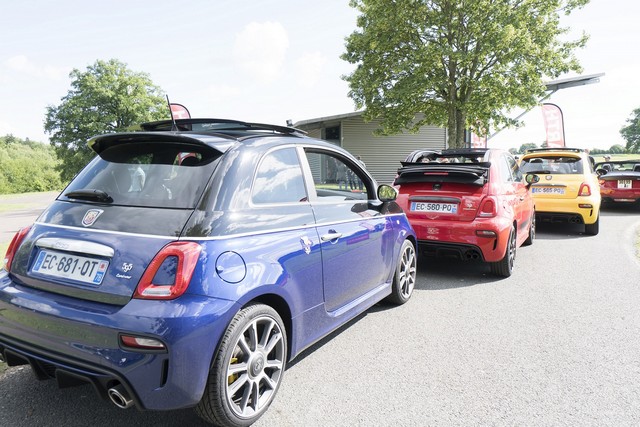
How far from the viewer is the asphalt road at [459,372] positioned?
254 cm

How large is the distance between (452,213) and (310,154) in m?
2.86

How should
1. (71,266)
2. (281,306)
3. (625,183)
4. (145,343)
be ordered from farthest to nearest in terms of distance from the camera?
(625,183) → (281,306) → (71,266) → (145,343)

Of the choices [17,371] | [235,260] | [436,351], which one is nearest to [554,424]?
[436,351]

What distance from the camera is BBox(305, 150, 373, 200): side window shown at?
131 inches

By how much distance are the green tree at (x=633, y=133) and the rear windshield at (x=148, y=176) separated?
418ft

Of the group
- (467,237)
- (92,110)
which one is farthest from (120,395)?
(92,110)

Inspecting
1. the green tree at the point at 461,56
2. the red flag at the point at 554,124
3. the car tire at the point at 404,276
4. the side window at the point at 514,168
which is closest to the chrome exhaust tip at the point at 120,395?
the car tire at the point at 404,276

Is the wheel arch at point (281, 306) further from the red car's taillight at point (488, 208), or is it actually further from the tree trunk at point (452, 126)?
the tree trunk at point (452, 126)

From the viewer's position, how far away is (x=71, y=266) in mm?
2281

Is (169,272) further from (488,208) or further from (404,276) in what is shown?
(488,208)

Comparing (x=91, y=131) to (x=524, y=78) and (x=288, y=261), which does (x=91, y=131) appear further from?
(x=288, y=261)

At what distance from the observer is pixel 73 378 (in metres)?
2.13

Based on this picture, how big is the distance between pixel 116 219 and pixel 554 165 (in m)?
9.28

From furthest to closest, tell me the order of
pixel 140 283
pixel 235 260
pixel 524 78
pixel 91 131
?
1. pixel 91 131
2. pixel 524 78
3. pixel 235 260
4. pixel 140 283
